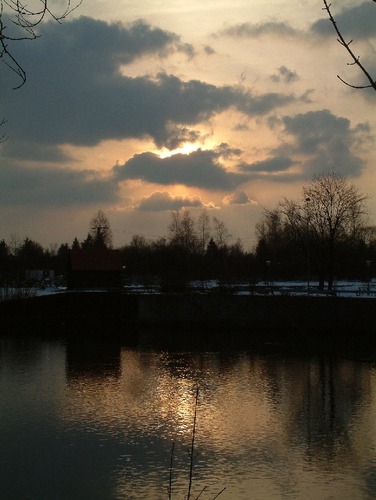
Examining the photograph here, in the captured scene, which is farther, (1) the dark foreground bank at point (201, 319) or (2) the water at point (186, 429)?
(1) the dark foreground bank at point (201, 319)

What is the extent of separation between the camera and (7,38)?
5.38 meters

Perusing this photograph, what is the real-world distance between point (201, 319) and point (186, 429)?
31243 mm

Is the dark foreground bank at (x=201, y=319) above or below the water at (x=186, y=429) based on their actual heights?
above

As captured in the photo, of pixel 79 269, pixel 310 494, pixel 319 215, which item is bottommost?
pixel 310 494

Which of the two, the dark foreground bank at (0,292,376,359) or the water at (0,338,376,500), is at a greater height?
the dark foreground bank at (0,292,376,359)

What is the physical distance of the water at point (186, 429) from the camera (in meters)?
16.6

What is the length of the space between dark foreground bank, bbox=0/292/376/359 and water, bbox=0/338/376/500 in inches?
363

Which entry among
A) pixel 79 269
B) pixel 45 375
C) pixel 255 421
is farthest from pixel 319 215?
pixel 255 421

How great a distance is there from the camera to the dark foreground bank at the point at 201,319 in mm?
45487

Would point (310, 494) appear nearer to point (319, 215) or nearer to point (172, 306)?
point (172, 306)

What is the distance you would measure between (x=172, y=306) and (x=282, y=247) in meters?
→ 49.6

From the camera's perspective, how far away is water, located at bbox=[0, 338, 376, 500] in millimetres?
16562

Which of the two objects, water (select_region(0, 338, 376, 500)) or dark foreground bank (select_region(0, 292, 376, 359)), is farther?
dark foreground bank (select_region(0, 292, 376, 359))

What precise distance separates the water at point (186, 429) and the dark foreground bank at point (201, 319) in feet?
30.3
